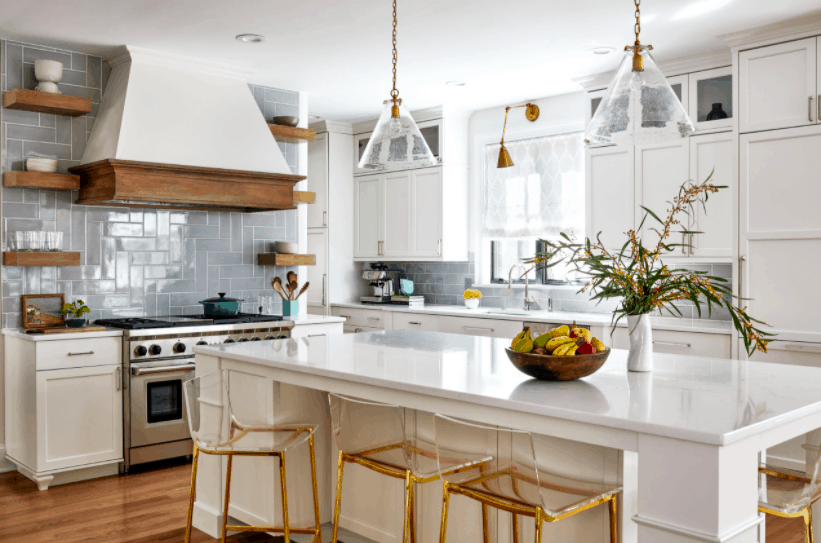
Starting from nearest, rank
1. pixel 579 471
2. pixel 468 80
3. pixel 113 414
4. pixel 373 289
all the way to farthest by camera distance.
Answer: pixel 579 471, pixel 113 414, pixel 468 80, pixel 373 289

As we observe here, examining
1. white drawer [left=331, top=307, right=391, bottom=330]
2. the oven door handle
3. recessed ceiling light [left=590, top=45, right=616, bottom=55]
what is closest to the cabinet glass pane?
recessed ceiling light [left=590, top=45, right=616, bottom=55]

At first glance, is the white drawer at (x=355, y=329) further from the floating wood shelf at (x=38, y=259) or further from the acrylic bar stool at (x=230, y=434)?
the acrylic bar stool at (x=230, y=434)

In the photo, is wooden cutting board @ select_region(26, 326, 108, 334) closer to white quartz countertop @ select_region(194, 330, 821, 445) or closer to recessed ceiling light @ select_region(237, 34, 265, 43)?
white quartz countertop @ select_region(194, 330, 821, 445)

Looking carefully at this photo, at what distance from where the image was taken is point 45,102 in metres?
4.25

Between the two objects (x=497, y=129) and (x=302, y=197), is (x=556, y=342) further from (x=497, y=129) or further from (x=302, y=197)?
(x=497, y=129)

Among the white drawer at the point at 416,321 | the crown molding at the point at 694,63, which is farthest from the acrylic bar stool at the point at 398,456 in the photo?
the crown molding at the point at 694,63

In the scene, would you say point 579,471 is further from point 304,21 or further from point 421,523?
point 304,21

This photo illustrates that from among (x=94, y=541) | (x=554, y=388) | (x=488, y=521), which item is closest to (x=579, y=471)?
(x=554, y=388)

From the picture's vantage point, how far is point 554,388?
2.19 metres

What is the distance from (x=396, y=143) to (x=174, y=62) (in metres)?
2.55

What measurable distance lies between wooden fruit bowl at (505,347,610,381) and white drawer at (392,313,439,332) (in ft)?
11.7

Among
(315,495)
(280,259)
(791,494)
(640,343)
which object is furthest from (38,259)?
(791,494)

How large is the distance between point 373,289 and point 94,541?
4.17m

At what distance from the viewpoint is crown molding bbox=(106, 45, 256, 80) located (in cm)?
455
